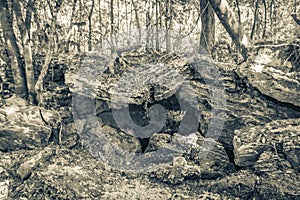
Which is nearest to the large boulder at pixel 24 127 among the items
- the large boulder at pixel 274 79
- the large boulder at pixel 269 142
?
the large boulder at pixel 269 142

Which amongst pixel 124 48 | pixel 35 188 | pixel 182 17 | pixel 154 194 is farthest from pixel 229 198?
pixel 182 17

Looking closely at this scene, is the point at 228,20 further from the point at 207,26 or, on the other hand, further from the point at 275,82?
the point at 275,82

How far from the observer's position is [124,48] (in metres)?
5.66

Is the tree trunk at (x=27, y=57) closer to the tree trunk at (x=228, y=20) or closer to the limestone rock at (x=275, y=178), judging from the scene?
the tree trunk at (x=228, y=20)

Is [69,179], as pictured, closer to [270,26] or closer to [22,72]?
[22,72]

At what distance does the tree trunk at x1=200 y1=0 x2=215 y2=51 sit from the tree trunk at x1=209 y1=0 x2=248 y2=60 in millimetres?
215

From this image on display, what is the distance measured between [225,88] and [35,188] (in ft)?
8.80

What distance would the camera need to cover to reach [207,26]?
5.29 m

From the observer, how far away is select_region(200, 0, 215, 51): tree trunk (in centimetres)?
512

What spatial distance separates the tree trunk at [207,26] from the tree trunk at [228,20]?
0.22 m

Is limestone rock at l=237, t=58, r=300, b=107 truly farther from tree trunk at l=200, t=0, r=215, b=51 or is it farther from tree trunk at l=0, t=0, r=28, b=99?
tree trunk at l=0, t=0, r=28, b=99

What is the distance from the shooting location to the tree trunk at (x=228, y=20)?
4.84 m

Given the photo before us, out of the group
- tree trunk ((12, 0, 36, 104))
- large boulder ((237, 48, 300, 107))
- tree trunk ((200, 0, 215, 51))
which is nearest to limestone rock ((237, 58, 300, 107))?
large boulder ((237, 48, 300, 107))

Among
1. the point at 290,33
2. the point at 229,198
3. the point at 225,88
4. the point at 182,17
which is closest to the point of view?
the point at 229,198
